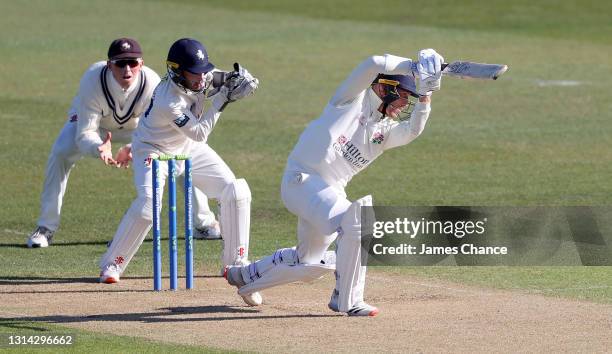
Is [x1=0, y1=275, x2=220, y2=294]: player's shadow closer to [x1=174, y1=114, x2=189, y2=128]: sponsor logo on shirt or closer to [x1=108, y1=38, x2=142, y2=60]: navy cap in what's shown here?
[x1=174, y1=114, x2=189, y2=128]: sponsor logo on shirt

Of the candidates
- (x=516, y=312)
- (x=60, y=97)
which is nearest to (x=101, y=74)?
(x=516, y=312)

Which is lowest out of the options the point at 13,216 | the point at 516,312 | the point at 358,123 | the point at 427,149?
the point at 516,312

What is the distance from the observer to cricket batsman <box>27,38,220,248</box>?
38.3 ft

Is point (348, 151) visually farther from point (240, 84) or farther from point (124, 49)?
point (124, 49)

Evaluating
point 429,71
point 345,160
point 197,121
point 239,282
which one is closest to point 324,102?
point 197,121

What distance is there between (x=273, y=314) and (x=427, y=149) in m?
7.69

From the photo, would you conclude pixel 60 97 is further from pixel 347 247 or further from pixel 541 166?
pixel 347 247

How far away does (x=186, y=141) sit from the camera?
11.1 m

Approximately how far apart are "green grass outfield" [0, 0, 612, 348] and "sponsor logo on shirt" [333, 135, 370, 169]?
186 cm

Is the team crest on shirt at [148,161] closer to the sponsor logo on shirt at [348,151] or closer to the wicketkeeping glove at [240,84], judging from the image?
the wicketkeeping glove at [240,84]

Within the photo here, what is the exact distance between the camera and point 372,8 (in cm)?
3288

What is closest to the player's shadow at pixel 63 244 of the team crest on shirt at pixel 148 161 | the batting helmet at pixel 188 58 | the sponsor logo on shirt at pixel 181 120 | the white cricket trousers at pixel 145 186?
the white cricket trousers at pixel 145 186

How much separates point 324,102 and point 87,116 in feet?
28.0

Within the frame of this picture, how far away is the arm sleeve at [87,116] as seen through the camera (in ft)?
38.9
